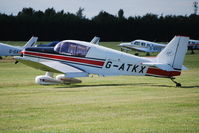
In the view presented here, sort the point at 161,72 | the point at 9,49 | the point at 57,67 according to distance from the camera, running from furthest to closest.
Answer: the point at 9,49, the point at 57,67, the point at 161,72

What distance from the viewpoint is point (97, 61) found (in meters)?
17.0

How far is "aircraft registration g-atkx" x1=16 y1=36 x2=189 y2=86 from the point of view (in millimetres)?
15773

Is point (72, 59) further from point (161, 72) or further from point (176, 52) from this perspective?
point (176, 52)

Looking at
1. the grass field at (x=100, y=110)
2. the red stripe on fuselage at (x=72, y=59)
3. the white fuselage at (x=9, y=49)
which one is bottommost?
the white fuselage at (x=9, y=49)

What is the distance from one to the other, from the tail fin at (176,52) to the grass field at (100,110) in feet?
3.66

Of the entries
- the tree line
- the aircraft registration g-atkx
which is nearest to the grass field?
the aircraft registration g-atkx

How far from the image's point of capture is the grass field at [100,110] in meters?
8.57

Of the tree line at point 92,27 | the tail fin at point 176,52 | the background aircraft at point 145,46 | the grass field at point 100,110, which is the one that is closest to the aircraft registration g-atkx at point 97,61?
the tail fin at point 176,52

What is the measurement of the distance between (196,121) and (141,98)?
11.9 ft

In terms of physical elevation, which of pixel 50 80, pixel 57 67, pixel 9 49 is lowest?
pixel 9 49

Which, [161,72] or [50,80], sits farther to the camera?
[50,80]

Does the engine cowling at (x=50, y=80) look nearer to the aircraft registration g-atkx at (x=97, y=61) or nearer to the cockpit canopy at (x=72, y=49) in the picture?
the aircraft registration g-atkx at (x=97, y=61)

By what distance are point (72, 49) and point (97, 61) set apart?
1144 mm

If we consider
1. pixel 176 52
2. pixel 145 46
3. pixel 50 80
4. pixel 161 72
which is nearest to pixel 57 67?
pixel 50 80
